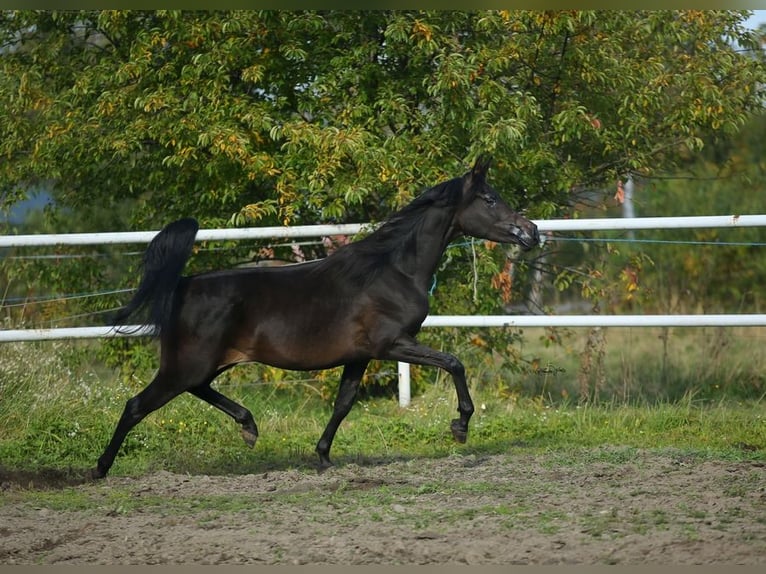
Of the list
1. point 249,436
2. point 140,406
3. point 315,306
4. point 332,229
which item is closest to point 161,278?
point 140,406

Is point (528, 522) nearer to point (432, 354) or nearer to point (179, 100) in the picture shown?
point (432, 354)

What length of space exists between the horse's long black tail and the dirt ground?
3.54 ft

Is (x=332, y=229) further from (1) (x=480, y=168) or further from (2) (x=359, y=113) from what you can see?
(1) (x=480, y=168)

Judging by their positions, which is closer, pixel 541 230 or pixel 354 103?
pixel 541 230

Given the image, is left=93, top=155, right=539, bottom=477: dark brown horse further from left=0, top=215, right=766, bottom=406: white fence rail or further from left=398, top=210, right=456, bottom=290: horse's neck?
left=0, top=215, right=766, bottom=406: white fence rail

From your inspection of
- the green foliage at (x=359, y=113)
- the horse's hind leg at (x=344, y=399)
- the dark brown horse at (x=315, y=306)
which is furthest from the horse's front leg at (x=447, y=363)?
the green foliage at (x=359, y=113)

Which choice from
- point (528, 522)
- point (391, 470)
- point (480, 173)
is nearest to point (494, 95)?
point (480, 173)

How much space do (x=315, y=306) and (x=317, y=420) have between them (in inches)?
85.6

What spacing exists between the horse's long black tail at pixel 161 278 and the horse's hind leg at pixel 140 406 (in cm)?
38

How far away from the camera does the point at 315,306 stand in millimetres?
6996

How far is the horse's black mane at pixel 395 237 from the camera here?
7.17 meters

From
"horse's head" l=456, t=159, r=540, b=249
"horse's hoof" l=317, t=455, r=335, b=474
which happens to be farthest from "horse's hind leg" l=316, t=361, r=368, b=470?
"horse's head" l=456, t=159, r=540, b=249

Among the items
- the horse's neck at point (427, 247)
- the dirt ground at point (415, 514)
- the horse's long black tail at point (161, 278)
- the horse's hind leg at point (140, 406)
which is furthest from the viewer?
the horse's neck at point (427, 247)

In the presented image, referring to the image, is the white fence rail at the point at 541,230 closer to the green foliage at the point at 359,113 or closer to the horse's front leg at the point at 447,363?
the green foliage at the point at 359,113
